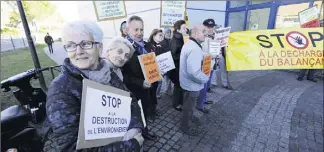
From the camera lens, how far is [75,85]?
1266mm

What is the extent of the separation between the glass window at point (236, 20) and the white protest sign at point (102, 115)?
9.93 m

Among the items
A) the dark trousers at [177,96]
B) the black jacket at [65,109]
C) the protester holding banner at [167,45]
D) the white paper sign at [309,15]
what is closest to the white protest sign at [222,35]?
the protester holding banner at [167,45]

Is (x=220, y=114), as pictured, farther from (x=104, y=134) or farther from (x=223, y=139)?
(x=104, y=134)

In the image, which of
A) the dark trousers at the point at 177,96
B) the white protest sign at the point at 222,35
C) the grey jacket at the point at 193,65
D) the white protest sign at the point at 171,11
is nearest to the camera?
the grey jacket at the point at 193,65

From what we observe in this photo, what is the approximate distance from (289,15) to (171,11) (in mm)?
4960

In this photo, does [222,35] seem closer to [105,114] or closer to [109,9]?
[109,9]

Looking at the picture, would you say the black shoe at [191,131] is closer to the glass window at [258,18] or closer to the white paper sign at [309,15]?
the white paper sign at [309,15]

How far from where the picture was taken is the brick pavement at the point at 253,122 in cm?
338

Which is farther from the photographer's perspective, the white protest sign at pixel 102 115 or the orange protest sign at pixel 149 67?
the orange protest sign at pixel 149 67

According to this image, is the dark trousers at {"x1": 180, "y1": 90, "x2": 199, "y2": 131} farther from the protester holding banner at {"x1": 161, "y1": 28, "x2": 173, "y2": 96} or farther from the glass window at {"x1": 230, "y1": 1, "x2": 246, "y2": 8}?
the glass window at {"x1": 230, "y1": 1, "x2": 246, "y2": 8}

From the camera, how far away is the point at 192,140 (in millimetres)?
3510

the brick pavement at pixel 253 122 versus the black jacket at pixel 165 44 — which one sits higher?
the black jacket at pixel 165 44

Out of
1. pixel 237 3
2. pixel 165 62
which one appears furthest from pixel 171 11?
pixel 237 3

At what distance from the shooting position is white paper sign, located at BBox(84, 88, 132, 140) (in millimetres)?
1255
